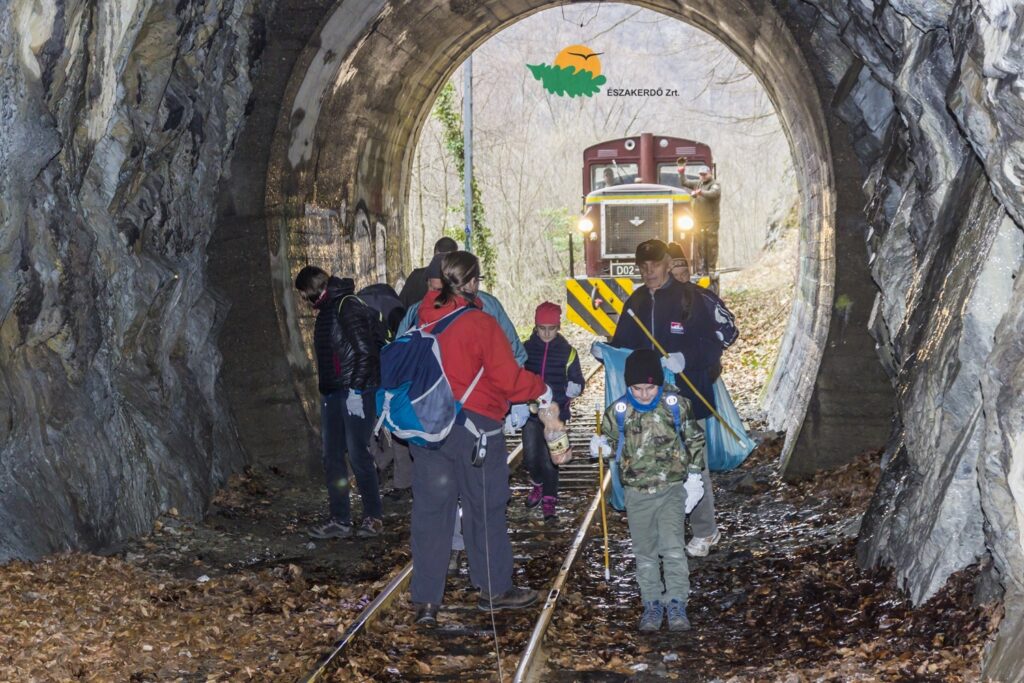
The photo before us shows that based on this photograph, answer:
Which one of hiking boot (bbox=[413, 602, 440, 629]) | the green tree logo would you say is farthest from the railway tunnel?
the green tree logo

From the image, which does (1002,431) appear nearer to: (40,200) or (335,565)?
→ (335,565)

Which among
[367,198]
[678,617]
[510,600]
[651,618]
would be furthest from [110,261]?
[367,198]

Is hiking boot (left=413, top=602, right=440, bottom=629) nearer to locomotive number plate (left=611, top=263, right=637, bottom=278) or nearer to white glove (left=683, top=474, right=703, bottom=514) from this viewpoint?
white glove (left=683, top=474, right=703, bottom=514)

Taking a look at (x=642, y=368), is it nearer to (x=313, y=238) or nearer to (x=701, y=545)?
(x=701, y=545)

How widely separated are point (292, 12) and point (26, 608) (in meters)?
6.62

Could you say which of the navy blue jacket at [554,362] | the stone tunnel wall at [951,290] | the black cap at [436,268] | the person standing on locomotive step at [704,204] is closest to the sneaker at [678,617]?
the stone tunnel wall at [951,290]

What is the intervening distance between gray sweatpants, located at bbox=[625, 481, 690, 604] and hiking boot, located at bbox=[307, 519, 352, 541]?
3431 mm

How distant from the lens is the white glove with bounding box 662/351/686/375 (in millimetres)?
8203

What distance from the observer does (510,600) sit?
7570mm

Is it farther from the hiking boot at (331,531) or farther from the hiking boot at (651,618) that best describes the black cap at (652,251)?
the hiking boot at (331,531)

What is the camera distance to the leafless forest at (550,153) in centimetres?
3900

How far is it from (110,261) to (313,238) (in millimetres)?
3650

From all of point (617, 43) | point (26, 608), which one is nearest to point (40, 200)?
point (26, 608)

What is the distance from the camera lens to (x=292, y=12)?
11680 millimetres
